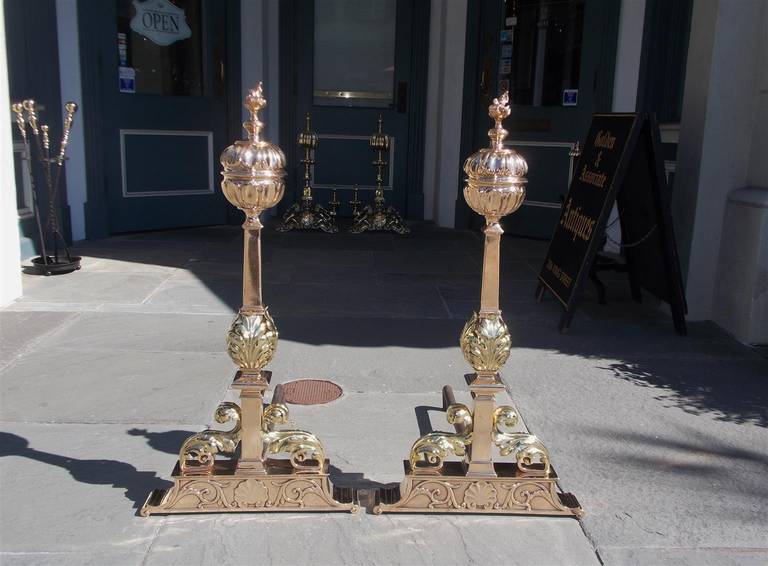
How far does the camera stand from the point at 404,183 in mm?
9336

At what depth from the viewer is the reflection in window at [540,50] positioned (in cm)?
776

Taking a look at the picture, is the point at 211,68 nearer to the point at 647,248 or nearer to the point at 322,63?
the point at 322,63

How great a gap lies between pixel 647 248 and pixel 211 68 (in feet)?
17.7

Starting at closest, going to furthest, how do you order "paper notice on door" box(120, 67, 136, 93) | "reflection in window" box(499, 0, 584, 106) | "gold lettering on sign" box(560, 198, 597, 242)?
"gold lettering on sign" box(560, 198, 597, 242) → "paper notice on door" box(120, 67, 136, 93) → "reflection in window" box(499, 0, 584, 106)

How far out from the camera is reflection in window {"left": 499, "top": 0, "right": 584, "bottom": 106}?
776 centimetres

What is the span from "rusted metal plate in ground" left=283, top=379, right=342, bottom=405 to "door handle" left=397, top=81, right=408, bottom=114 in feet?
19.3

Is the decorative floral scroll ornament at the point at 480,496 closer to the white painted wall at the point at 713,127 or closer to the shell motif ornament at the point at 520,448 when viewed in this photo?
the shell motif ornament at the point at 520,448

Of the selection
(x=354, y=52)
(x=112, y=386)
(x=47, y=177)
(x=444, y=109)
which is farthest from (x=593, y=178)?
(x=354, y=52)

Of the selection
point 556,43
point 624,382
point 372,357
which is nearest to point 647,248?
point 624,382

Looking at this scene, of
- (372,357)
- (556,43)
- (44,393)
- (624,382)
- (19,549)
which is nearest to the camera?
(19,549)

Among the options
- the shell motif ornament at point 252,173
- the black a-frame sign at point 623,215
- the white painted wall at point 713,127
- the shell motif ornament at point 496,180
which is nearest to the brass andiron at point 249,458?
the shell motif ornament at point 252,173

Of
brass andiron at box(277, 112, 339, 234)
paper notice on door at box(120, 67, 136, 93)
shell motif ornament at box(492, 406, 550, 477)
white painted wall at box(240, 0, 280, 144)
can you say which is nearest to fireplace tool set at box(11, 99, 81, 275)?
paper notice on door at box(120, 67, 136, 93)

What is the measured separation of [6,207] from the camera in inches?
196

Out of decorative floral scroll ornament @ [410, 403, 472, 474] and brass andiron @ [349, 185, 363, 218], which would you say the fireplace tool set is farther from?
decorative floral scroll ornament @ [410, 403, 472, 474]
